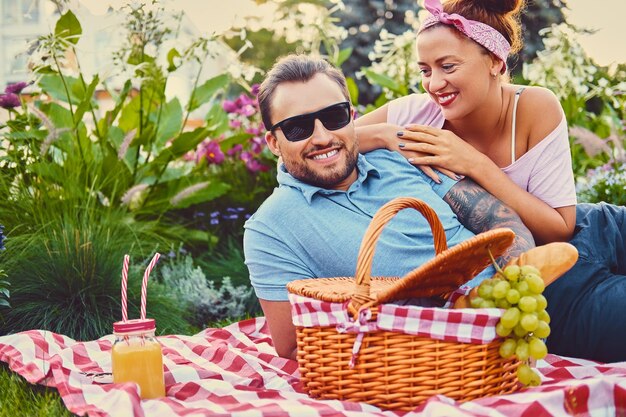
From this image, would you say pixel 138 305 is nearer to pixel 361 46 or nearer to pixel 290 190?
pixel 290 190

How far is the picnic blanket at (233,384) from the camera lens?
7.89 ft

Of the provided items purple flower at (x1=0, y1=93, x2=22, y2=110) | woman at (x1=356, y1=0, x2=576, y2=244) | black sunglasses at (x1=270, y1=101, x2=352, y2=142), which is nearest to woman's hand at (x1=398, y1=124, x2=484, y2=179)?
woman at (x1=356, y1=0, x2=576, y2=244)

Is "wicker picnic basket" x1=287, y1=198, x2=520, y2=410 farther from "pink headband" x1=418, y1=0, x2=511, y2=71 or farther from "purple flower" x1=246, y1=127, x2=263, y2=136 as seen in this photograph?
"purple flower" x1=246, y1=127, x2=263, y2=136

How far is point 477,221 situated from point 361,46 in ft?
51.8

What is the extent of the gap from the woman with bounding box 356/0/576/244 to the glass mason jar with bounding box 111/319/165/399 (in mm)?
1339

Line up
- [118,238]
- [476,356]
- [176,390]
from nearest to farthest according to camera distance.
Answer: [476,356], [176,390], [118,238]

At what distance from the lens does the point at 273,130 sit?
346 centimetres

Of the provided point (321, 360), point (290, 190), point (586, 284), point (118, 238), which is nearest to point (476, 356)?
point (321, 360)

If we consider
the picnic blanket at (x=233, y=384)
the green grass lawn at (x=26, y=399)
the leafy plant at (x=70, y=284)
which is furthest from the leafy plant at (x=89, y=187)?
the green grass lawn at (x=26, y=399)

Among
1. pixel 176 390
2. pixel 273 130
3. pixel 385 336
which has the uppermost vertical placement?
pixel 273 130

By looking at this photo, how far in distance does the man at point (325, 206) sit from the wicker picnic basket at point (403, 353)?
523mm

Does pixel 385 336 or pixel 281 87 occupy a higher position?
pixel 281 87

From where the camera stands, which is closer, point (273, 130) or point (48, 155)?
point (273, 130)

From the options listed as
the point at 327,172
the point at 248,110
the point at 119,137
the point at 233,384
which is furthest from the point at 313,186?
the point at 248,110
